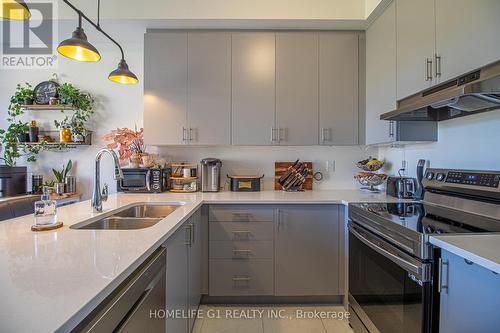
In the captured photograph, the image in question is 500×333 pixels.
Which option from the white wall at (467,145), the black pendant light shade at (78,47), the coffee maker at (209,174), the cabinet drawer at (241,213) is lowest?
the cabinet drawer at (241,213)

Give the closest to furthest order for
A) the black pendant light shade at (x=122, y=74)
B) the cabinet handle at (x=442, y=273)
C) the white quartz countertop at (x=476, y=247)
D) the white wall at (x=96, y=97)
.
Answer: the white quartz countertop at (x=476, y=247) < the cabinet handle at (x=442, y=273) < the black pendant light shade at (x=122, y=74) < the white wall at (x=96, y=97)

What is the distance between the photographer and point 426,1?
1.66 metres

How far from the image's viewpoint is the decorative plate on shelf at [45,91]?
279 cm

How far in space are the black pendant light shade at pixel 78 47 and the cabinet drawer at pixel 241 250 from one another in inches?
60.9

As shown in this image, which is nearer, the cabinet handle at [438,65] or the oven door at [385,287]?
the oven door at [385,287]

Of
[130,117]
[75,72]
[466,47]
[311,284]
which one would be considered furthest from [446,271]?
[75,72]

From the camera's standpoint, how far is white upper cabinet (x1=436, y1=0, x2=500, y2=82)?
1.23m

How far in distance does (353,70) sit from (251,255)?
74.7 inches

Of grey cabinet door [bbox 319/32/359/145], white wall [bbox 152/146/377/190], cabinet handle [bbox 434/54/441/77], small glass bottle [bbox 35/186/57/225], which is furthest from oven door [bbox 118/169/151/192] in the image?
cabinet handle [bbox 434/54/441/77]

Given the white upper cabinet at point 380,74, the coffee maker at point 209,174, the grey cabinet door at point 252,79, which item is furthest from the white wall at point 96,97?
the white upper cabinet at point 380,74

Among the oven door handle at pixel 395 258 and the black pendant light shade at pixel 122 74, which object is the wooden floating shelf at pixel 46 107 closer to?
the black pendant light shade at pixel 122 74

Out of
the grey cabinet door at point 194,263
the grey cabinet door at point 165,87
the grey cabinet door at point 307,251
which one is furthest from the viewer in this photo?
the grey cabinet door at point 165,87

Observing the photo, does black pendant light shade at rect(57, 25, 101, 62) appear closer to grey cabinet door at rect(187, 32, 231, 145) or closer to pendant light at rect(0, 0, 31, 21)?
pendant light at rect(0, 0, 31, 21)

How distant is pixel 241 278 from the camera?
2.17 m
